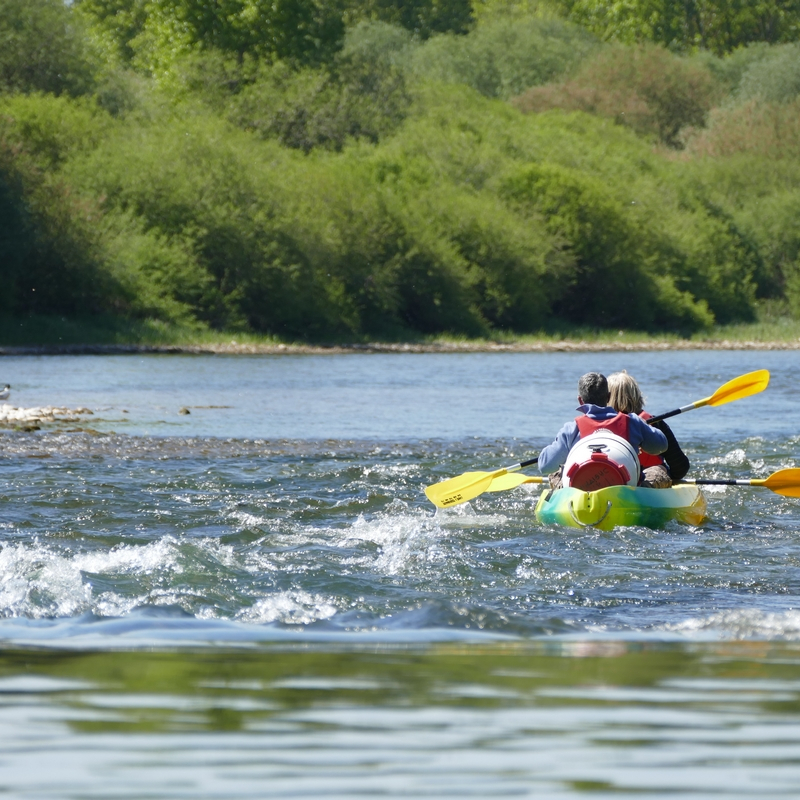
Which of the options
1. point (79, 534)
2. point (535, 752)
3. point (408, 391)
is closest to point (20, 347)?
point (408, 391)

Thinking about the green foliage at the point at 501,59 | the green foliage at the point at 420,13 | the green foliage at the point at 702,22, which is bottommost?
the green foliage at the point at 501,59

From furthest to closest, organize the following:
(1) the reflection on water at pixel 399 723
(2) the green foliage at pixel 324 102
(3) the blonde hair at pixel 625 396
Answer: (2) the green foliage at pixel 324 102 < (3) the blonde hair at pixel 625 396 < (1) the reflection on water at pixel 399 723

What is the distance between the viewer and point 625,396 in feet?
34.4

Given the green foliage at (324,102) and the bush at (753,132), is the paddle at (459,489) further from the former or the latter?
the bush at (753,132)

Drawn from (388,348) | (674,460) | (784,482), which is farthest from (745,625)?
(388,348)

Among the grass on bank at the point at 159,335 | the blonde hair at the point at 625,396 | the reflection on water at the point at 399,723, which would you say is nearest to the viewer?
the reflection on water at the point at 399,723

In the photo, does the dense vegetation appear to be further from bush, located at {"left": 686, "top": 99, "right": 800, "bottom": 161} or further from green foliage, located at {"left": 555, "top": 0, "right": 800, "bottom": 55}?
green foliage, located at {"left": 555, "top": 0, "right": 800, "bottom": 55}

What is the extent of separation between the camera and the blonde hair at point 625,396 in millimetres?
10500

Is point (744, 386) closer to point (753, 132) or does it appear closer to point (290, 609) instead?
point (290, 609)

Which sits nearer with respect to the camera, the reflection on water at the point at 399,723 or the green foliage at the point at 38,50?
the reflection on water at the point at 399,723

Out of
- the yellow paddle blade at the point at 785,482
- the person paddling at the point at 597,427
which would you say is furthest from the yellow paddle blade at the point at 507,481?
the yellow paddle blade at the point at 785,482

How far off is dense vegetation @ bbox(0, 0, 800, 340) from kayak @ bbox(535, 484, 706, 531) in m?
35.6

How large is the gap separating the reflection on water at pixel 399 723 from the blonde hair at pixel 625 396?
15.3 ft

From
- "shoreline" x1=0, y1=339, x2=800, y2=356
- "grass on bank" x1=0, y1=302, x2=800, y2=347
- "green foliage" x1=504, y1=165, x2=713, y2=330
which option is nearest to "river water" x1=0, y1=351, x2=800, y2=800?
"shoreline" x1=0, y1=339, x2=800, y2=356
